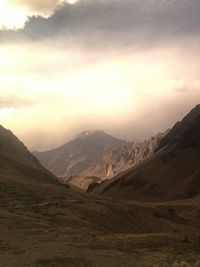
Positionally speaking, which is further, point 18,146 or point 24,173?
point 18,146

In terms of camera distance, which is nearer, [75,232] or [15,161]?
[75,232]

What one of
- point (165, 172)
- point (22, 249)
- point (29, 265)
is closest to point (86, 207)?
point (22, 249)

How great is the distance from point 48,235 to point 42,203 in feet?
63.0

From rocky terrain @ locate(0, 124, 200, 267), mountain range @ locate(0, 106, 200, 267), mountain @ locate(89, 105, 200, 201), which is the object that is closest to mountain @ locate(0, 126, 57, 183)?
mountain range @ locate(0, 106, 200, 267)

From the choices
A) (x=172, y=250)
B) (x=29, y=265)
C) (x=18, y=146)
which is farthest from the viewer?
(x=18, y=146)

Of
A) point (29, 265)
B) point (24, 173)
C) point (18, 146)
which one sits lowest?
point (29, 265)

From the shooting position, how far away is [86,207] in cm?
5834

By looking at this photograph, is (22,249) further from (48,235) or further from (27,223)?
(27,223)

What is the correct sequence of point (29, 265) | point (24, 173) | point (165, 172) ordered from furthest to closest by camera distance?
point (165, 172), point (24, 173), point (29, 265)

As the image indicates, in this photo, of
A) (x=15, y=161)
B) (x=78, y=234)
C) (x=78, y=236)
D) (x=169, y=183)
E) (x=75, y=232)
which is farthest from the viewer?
(x=169, y=183)

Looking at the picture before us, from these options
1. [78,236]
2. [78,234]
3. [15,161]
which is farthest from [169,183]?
[78,236]

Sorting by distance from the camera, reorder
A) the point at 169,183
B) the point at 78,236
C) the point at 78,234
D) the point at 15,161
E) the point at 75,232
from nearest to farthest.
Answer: the point at 78,236, the point at 78,234, the point at 75,232, the point at 15,161, the point at 169,183

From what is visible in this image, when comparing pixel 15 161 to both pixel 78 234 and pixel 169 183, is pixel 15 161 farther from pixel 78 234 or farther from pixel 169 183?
pixel 169 183

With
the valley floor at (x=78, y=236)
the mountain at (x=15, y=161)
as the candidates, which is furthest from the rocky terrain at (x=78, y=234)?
the mountain at (x=15, y=161)
